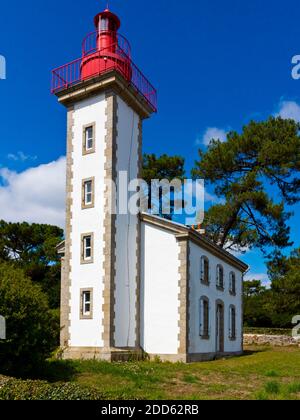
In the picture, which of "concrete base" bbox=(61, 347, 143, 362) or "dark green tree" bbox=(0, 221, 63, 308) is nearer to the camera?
"concrete base" bbox=(61, 347, 143, 362)

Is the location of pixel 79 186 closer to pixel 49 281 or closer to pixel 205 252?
pixel 205 252

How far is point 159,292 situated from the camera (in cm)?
2183

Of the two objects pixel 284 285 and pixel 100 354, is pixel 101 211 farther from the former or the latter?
pixel 284 285

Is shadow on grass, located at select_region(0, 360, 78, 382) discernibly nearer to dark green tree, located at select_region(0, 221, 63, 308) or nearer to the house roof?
the house roof

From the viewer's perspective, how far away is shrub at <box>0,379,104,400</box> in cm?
878

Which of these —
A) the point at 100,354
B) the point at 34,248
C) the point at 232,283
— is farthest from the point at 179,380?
the point at 34,248

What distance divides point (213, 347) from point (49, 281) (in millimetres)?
22629

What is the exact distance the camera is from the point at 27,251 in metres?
46.4

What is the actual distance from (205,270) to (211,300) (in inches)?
67.8

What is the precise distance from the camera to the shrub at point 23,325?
536 inches

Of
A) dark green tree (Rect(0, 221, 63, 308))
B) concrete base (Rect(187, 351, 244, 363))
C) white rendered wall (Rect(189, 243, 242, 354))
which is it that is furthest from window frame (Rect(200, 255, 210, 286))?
dark green tree (Rect(0, 221, 63, 308))
